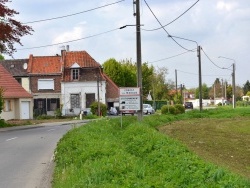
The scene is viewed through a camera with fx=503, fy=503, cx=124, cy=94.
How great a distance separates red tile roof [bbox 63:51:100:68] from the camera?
6988cm

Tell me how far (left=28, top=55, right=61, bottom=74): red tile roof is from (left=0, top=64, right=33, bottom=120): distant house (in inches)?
542

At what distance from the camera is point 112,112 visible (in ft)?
225

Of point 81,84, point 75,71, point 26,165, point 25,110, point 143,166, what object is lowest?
point 26,165

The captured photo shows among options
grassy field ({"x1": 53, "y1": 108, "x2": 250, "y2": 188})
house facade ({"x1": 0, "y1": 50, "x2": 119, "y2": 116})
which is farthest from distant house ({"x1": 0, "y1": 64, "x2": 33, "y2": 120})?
grassy field ({"x1": 53, "y1": 108, "x2": 250, "y2": 188})

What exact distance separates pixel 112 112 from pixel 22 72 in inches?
551

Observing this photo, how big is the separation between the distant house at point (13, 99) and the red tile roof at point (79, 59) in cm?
1482

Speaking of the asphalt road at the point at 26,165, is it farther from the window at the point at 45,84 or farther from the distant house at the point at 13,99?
the window at the point at 45,84

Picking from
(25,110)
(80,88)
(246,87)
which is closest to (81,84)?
(80,88)

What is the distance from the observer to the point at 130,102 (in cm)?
2595

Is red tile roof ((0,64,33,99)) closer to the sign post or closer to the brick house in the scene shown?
the brick house

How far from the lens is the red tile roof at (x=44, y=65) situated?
229 ft

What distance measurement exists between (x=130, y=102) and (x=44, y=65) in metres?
46.6

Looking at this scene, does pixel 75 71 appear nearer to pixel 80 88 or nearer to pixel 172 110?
pixel 80 88

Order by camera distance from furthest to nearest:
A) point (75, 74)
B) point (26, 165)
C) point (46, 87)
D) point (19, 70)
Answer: point (19, 70)
point (46, 87)
point (75, 74)
point (26, 165)
